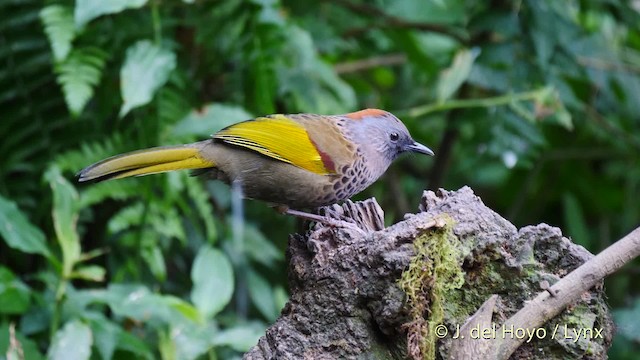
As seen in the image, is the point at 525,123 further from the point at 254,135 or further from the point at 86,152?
the point at 86,152

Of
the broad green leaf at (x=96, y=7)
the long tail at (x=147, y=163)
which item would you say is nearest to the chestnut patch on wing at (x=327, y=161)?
the long tail at (x=147, y=163)

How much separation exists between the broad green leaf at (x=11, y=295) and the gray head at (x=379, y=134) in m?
1.77

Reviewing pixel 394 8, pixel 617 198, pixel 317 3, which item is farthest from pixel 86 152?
pixel 617 198

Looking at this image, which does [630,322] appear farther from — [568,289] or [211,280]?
[568,289]

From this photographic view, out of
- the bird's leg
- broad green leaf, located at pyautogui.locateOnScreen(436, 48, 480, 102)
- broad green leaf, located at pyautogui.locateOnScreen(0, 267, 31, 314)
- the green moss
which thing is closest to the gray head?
the bird's leg

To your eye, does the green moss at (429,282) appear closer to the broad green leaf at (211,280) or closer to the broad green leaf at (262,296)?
the broad green leaf at (211,280)

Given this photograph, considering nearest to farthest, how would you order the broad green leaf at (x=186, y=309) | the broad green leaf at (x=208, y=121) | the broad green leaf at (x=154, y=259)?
1. the broad green leaf at (x=186, y=309)
2. the broad green leaf at (x=208, y=121)
3. the broad green leaf at (x=154, y=259)

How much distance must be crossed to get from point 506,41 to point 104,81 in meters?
2.49

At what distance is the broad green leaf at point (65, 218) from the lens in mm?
4363

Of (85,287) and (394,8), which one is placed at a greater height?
(394,8)

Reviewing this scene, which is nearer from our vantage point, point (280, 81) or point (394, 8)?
point (280, 81)

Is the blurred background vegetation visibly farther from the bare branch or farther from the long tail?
the bare branch

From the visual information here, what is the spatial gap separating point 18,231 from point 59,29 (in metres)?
1.08

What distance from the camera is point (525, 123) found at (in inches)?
212
